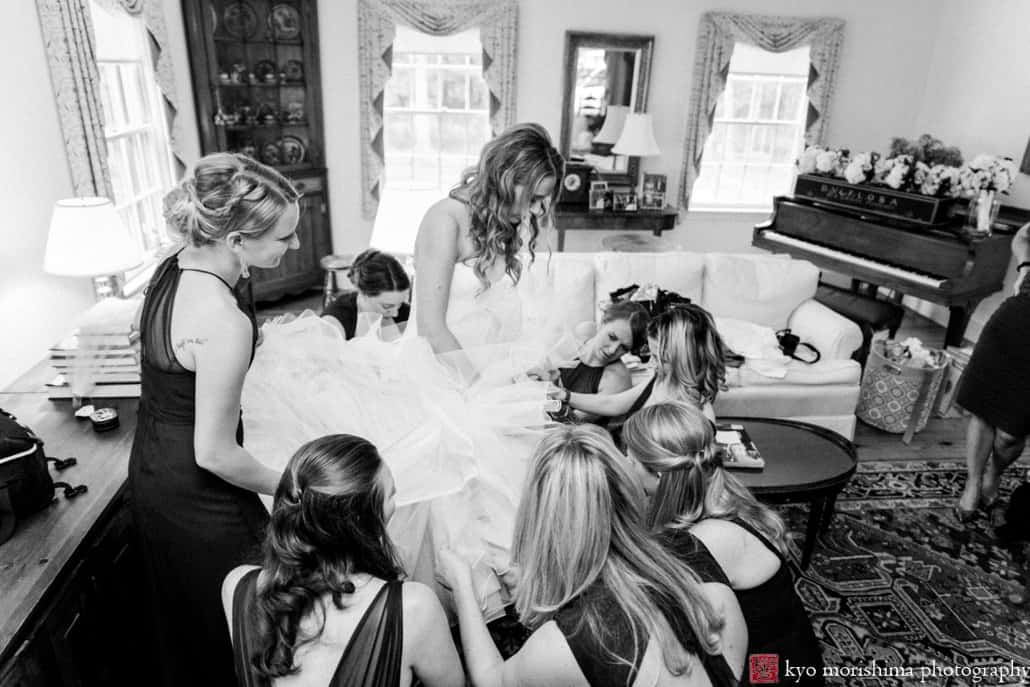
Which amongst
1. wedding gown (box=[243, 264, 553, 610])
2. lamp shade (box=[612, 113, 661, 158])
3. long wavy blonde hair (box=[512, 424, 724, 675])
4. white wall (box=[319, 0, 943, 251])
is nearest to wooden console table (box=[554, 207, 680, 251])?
lamp shade (box=[612, 113, 661, 158])

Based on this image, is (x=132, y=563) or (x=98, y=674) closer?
(x=98, y=674)

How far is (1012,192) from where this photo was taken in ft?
17.6

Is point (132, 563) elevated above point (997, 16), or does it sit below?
below

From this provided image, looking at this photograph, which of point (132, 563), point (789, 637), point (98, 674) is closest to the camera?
point (789, 637)

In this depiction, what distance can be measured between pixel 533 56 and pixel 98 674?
223 inches

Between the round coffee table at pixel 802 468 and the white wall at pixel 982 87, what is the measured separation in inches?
125

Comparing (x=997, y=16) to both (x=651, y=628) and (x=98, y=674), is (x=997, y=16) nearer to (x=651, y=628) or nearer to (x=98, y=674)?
(x=651, y=628)

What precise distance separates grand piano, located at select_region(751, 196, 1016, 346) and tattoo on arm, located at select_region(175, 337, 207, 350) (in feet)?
15.8

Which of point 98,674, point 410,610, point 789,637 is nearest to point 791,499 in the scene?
point 789,637

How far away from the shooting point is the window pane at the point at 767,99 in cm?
671

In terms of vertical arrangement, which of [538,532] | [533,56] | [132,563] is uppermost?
[533,56]

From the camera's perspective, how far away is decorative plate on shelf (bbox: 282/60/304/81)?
5.84m

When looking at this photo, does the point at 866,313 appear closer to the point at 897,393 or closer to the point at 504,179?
the point at 897,393

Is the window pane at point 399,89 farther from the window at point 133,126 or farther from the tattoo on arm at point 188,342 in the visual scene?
the tattoo on arm at point 188,342
